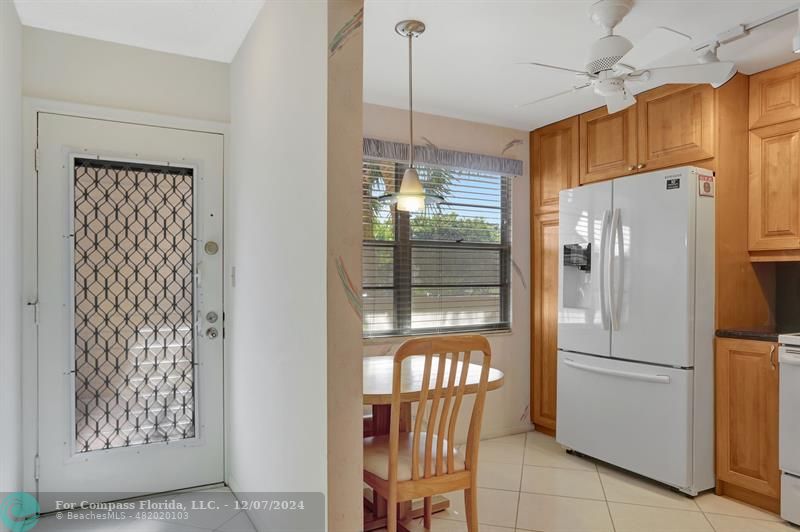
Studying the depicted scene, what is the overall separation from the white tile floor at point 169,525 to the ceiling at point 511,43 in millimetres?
2471

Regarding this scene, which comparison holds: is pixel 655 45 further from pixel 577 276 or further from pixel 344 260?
pixel 344 260

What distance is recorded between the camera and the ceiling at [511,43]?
2268 mm

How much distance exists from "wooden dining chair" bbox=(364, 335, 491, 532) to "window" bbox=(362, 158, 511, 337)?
1375mm

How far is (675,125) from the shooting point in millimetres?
3127

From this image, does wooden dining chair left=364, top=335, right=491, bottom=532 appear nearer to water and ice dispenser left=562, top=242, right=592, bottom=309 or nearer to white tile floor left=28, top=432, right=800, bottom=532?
white tile floor left=28, top=432, right=800, bottom=532

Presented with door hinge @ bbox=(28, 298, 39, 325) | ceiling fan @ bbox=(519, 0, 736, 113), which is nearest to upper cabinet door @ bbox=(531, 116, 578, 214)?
ceiling fan @ bbox=(519, 0, 736, 113)

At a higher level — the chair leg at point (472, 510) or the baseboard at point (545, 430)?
the chair leg at point (472, 510)

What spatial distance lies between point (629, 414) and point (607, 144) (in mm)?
1786

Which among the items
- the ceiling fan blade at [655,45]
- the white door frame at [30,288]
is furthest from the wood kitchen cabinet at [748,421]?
the white door frame at [30,288]

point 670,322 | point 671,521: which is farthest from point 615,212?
point 671,521

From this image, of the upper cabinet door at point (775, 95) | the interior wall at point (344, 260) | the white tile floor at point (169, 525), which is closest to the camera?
the interior wall at point (344, 260)

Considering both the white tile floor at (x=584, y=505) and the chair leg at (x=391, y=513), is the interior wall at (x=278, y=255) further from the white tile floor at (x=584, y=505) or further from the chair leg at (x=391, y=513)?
the white tile floor at (x=584, y=505)

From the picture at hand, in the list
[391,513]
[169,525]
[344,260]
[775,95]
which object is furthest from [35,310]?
[775,95]

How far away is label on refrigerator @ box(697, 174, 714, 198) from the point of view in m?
2.88
